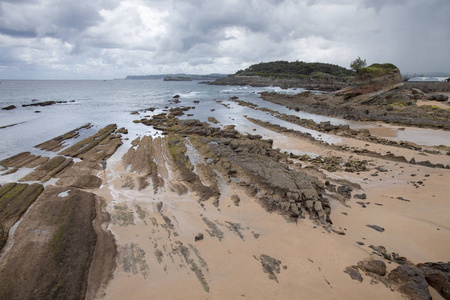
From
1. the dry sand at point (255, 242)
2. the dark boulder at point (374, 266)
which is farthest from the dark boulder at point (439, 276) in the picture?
the dark boulder at point (374, 266)

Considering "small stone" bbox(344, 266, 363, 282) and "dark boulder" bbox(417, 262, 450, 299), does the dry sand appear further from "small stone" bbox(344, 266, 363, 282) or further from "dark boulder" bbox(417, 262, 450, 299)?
"dark boulder" bbox(417, 262, 450, 299)

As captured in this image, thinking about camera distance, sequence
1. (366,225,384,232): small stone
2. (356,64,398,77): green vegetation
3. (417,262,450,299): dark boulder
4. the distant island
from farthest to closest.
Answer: the distant island → (356,64,398,77): green vegetation → (366,225,384,232): small stone → (417,262,450,299): dark boulder

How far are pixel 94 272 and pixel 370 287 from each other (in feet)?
31.8

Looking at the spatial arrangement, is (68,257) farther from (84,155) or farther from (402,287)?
(84,155)

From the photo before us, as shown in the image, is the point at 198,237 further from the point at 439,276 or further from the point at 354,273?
the point at 439,276

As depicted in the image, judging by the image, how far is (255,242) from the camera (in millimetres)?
9992

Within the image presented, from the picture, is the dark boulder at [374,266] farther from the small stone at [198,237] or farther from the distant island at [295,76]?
the distant island at [295,76]

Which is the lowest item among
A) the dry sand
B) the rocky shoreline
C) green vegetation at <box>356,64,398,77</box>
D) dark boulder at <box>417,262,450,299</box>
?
the dry sand

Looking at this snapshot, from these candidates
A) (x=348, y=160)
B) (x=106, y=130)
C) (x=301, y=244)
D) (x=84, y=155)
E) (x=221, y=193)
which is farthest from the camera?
(x=106, y=130)

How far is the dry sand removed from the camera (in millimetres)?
7801

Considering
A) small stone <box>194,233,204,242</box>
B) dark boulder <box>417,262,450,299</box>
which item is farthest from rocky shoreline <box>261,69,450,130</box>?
small stone <box>194,233,204,242</box>

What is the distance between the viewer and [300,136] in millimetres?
28359

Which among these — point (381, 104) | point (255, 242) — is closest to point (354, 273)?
point (255, 242)

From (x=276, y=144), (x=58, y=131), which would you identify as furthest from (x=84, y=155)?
(x=276, y=144)
